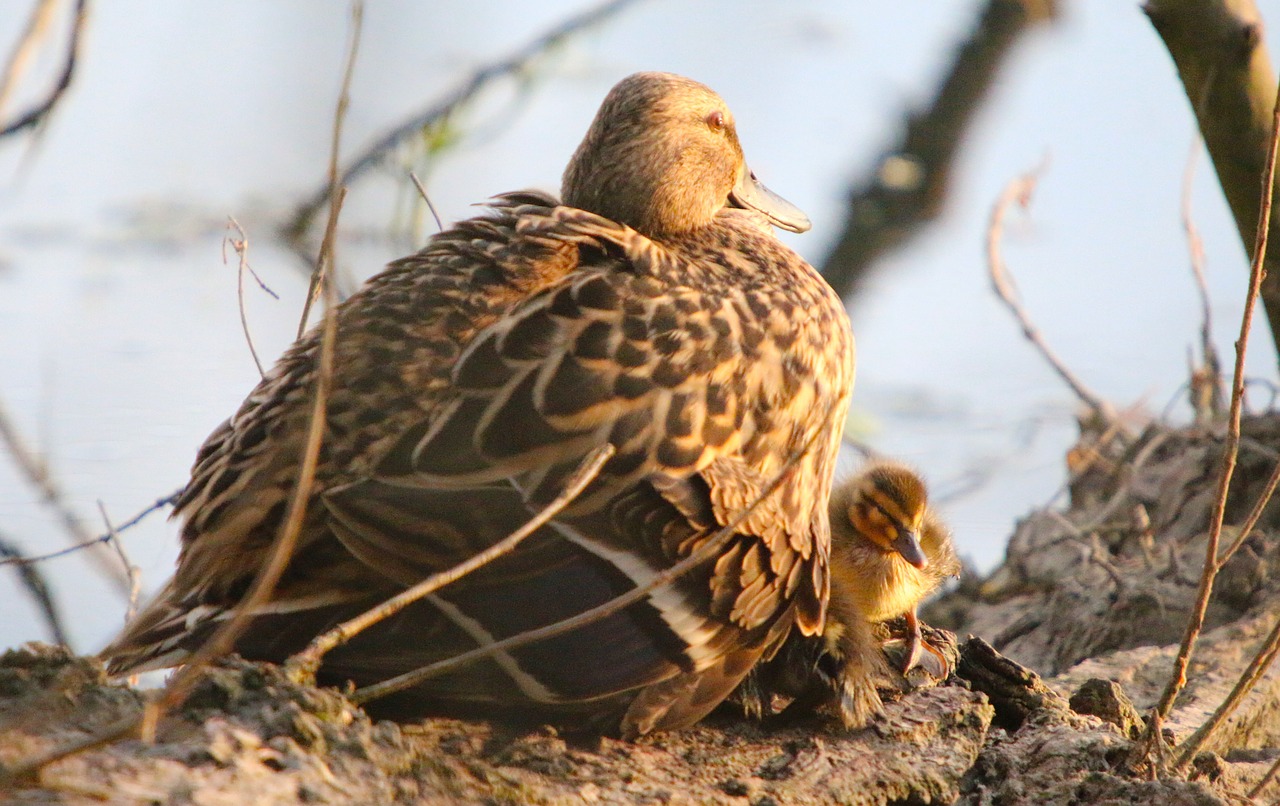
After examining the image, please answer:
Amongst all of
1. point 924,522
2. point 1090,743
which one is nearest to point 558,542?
point 1090,743

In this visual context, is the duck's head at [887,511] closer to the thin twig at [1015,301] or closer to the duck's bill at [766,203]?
the duck's bill at [766,203]

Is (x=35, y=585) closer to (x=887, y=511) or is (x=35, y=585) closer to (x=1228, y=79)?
(x=887, y=511)

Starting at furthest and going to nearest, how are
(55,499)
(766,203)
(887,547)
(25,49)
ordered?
(766,203)
(55,499)
(887,547)
(25,49)

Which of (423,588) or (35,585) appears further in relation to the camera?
(35,585)

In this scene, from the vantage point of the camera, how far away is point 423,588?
7.15 ft

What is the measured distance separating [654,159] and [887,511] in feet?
3.02

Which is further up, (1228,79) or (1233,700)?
(1228,79)

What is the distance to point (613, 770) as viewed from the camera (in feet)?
8.07

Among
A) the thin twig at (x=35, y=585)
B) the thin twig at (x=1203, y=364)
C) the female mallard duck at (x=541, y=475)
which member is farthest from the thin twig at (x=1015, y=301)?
the thin twig at (x=35, y=585)

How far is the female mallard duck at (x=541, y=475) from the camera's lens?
7.80ft

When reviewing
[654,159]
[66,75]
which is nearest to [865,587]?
[654,159]

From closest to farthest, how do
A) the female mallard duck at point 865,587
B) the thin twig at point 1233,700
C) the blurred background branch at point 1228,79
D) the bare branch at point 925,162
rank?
Result: the thin twig at point 1233,700 < the female mallard duck at point 865,587 < the blurred background branch at point 1228,79 < the bare branch at point 925,162

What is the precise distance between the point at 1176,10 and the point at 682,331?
205cm

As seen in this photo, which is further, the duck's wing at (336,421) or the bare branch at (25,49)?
the duck's wing at (336,421)
